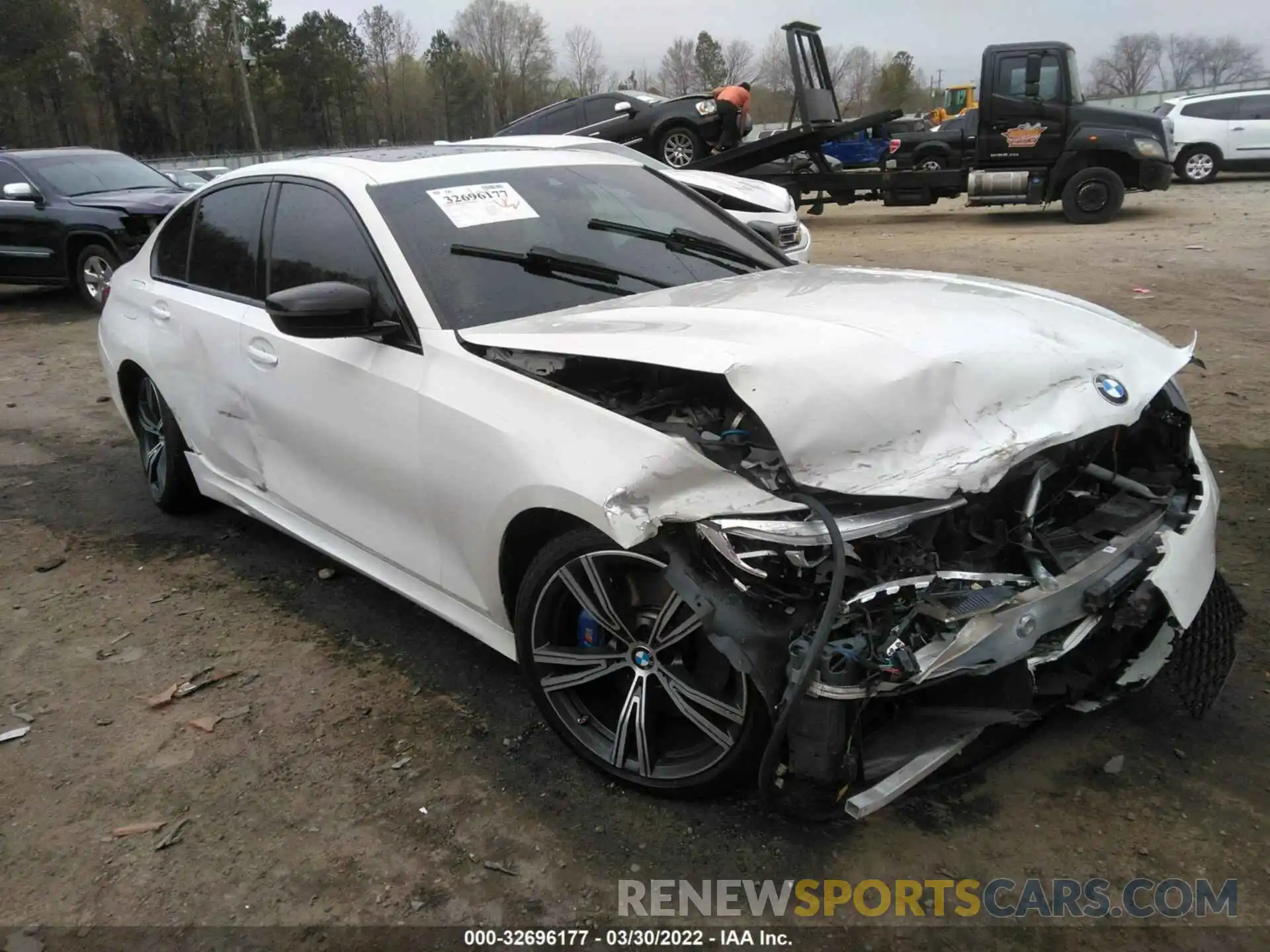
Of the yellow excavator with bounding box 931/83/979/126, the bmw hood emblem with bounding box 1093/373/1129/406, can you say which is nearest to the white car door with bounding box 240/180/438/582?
the bmw hood emblem with bounding box 1093/373/1129/406

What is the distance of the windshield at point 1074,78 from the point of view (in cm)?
1416

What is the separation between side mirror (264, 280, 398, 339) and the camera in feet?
9.36

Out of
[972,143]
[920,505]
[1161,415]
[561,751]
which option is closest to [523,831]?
[561,751]

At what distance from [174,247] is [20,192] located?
7.71 metres

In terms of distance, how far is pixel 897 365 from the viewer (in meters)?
2.35

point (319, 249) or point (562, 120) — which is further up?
point (562, 120)

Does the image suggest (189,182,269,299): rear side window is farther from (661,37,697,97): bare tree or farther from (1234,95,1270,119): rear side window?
(661,37,697,97): bare tree

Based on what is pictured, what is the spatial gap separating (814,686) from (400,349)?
1682 mm

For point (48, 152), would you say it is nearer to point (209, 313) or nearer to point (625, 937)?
point (209, 313)

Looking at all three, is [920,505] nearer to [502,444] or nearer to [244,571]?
[502,444]

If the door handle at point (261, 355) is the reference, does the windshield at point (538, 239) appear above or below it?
above

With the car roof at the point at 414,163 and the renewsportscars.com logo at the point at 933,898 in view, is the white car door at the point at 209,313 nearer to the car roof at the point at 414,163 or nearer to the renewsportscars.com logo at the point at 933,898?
the car roof at the point at 414,163

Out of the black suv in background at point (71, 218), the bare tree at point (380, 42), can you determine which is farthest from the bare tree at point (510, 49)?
the black suv in background at point (71, 218)

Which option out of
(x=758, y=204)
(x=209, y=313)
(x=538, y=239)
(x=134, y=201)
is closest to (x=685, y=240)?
(x=538, y=239)
